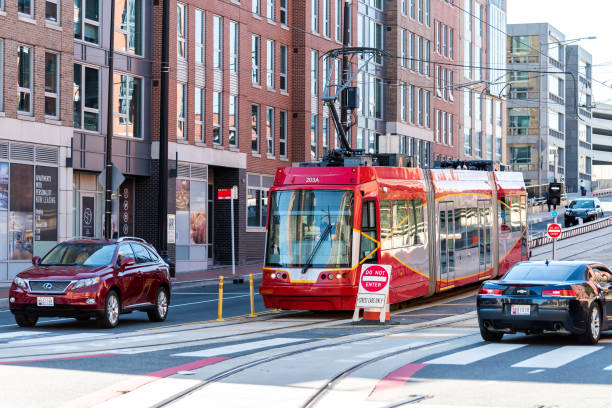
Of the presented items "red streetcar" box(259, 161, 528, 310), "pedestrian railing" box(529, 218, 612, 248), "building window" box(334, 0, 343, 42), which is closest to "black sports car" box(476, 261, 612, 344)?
"red streetcar" box(259, 161, 528, 310)

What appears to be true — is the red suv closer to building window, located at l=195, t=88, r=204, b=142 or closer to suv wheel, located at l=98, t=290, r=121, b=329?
suv wheel, located at l=98, t=290, r=121, b=329

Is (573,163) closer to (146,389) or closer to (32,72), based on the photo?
(32,72)

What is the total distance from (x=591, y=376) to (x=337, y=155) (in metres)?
11.9

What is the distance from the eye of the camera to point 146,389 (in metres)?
11.8

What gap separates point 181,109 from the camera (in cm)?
4244

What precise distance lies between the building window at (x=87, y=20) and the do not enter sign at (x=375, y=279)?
1910 cm

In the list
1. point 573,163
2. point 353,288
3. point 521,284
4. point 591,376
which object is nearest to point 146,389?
point 591,376

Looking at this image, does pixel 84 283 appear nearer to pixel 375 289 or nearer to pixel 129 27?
pixel 375 289

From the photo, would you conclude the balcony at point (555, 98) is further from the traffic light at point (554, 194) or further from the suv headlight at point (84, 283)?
the suv headlight at point (84, 283)

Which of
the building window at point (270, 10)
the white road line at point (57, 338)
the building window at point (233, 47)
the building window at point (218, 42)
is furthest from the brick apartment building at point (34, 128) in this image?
the white road line at point (57, 338)

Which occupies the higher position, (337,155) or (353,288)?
(337,155)

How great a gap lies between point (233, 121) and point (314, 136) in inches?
275

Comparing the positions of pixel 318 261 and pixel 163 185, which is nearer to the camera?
pixel 318 261

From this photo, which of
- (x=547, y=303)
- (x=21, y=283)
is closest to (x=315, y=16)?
(x=21, y=283)
